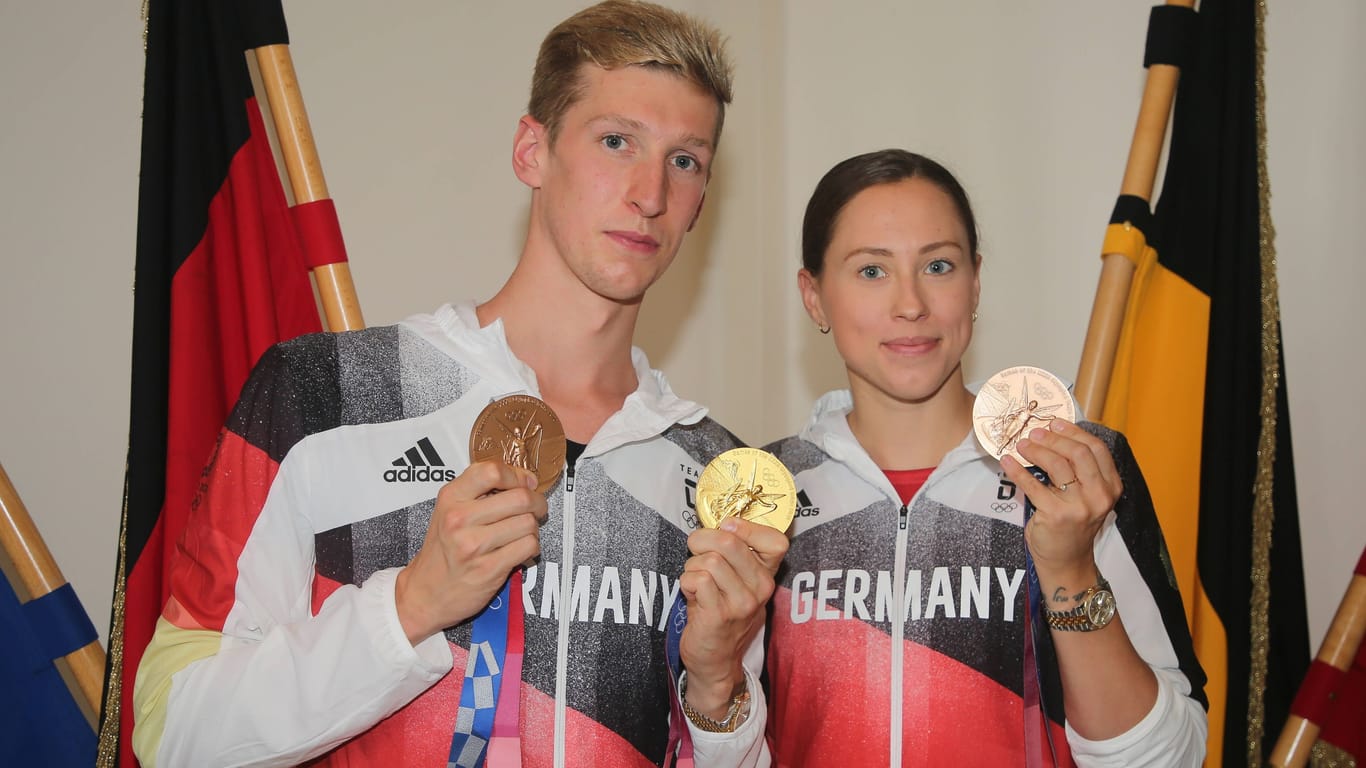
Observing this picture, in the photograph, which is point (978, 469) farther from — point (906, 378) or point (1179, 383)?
point (1179, 383)

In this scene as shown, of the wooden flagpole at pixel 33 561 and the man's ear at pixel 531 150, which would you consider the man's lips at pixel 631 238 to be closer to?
the man's ear at pixel 531 150

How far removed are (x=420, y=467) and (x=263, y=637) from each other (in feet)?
1.17

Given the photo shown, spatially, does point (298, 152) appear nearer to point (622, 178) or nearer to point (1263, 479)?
point (622, 178)

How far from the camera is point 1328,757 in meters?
2.40

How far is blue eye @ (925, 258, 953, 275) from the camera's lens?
2.16 m

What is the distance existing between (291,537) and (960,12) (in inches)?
103

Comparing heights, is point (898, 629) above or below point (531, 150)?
below

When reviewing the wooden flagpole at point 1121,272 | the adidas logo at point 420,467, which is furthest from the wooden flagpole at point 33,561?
the wooden flagpole at point 1121,272

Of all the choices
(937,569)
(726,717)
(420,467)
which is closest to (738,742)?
(726,717)

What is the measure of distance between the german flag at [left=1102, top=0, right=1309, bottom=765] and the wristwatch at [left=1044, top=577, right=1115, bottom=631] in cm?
88

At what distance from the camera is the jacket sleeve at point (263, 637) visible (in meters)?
1.63

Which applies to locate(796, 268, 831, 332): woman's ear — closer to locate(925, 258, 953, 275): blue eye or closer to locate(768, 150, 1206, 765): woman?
locate(768, 150, 1206, 765): woman

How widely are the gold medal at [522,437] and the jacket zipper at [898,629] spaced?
686mm

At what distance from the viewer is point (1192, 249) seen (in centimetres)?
270
